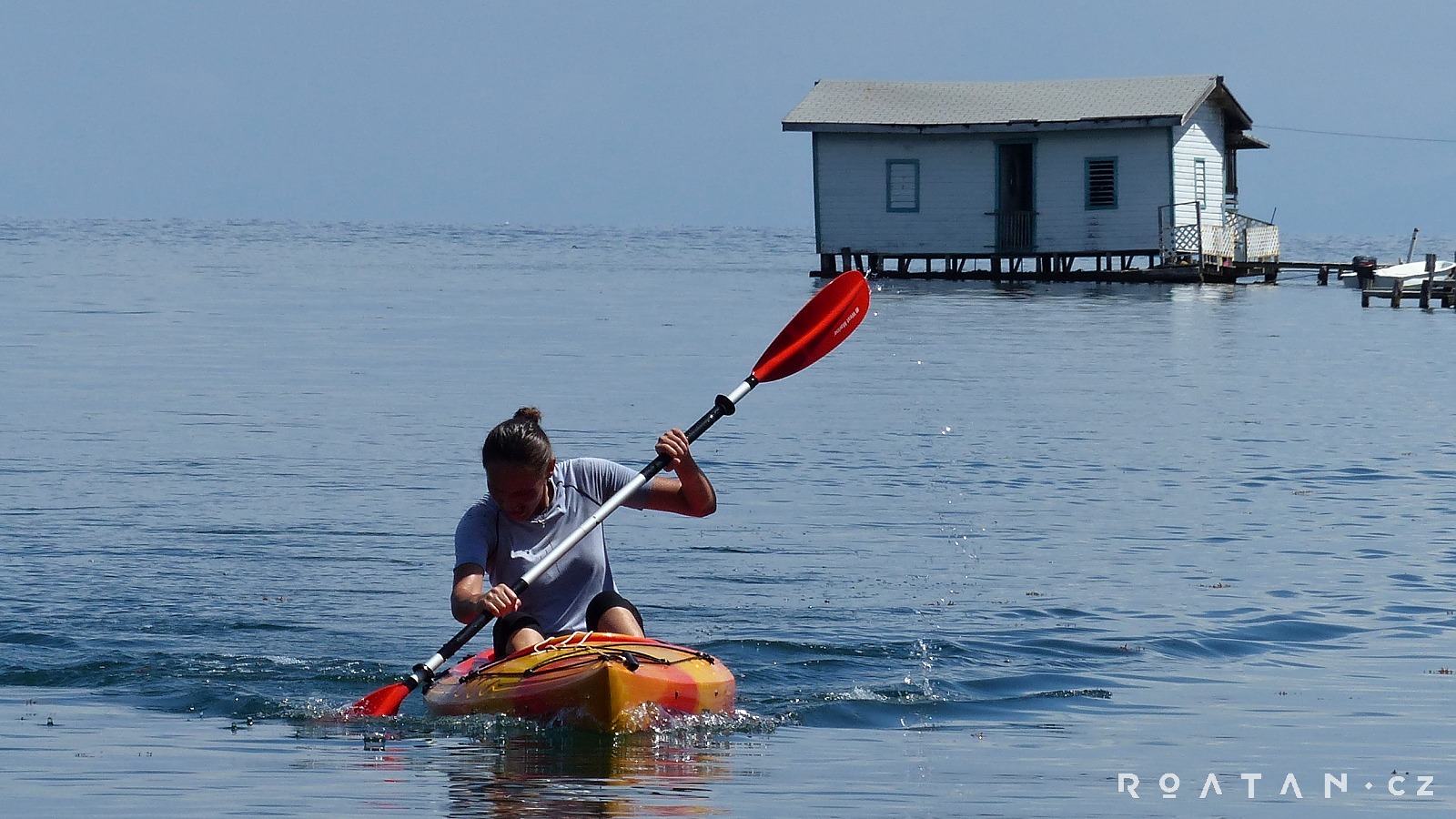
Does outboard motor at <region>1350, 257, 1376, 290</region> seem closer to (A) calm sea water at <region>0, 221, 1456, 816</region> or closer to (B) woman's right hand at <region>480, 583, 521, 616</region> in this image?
(A) calm sea water at <region>0, 221, 1456, 816</region>

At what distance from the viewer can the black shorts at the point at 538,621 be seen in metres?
8.47

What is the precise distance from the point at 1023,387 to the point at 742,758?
16100 millimetres

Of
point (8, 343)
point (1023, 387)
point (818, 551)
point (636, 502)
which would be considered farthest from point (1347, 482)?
point (8, 343)

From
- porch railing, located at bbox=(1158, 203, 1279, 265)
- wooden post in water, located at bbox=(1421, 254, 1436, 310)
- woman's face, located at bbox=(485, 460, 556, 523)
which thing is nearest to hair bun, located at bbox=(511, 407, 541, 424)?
woman's face, located at bbox=(485, 460, 556, 523)

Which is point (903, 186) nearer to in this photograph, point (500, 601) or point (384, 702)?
point (384, 702)

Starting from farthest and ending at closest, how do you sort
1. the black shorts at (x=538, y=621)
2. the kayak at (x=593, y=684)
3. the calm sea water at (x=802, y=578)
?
1. the black shorts at (x=538, y=621)
2. the kayak at (x=593, y=684)
3. the calm sea water at (x=802, y=578)

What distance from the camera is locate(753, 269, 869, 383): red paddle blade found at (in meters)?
10.4

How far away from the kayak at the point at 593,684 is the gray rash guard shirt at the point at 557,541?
0.81 ft

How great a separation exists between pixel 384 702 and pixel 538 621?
0.77 m

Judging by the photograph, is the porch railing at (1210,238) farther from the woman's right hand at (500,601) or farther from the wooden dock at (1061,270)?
the woman's right hand at (500,601)

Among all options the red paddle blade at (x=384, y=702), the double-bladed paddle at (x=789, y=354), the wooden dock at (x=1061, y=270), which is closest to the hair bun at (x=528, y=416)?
the double-bladed paddle at (x=789, y=354)

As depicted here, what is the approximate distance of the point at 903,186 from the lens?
151 feet

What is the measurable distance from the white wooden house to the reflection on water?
121 ft

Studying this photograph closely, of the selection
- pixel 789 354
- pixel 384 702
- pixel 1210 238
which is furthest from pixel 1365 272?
pixel 384 702
